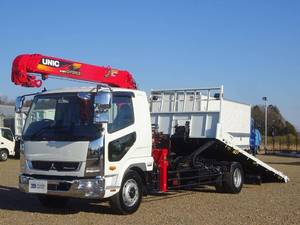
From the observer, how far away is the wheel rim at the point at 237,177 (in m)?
15.2

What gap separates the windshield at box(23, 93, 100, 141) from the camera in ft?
34.7

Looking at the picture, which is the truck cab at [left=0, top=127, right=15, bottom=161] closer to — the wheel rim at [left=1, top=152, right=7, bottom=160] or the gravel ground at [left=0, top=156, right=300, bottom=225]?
the wheel rim at [left=1, top=152, right=7, bottom=160]

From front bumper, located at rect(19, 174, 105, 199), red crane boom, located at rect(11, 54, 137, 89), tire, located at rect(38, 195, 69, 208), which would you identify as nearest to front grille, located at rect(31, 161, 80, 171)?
front bumper, located at rect(19, 174, 105, 199)

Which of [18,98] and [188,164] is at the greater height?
[18,98]

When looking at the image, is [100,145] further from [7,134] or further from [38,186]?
[7,134]

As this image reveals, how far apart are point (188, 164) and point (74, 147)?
471 centimetres

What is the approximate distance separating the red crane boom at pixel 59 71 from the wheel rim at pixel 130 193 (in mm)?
3169

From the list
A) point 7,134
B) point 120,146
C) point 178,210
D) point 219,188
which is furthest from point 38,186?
point 7,134

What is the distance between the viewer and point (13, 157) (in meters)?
33.1

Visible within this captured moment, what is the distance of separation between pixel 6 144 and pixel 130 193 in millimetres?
21546

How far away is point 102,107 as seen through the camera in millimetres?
10109

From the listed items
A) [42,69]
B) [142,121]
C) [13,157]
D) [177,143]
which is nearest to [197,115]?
[177,143]

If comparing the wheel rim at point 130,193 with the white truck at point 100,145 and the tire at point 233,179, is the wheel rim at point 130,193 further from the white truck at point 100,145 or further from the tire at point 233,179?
the tire at point 233,179

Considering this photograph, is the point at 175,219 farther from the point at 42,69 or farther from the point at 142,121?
the point at 42,69
